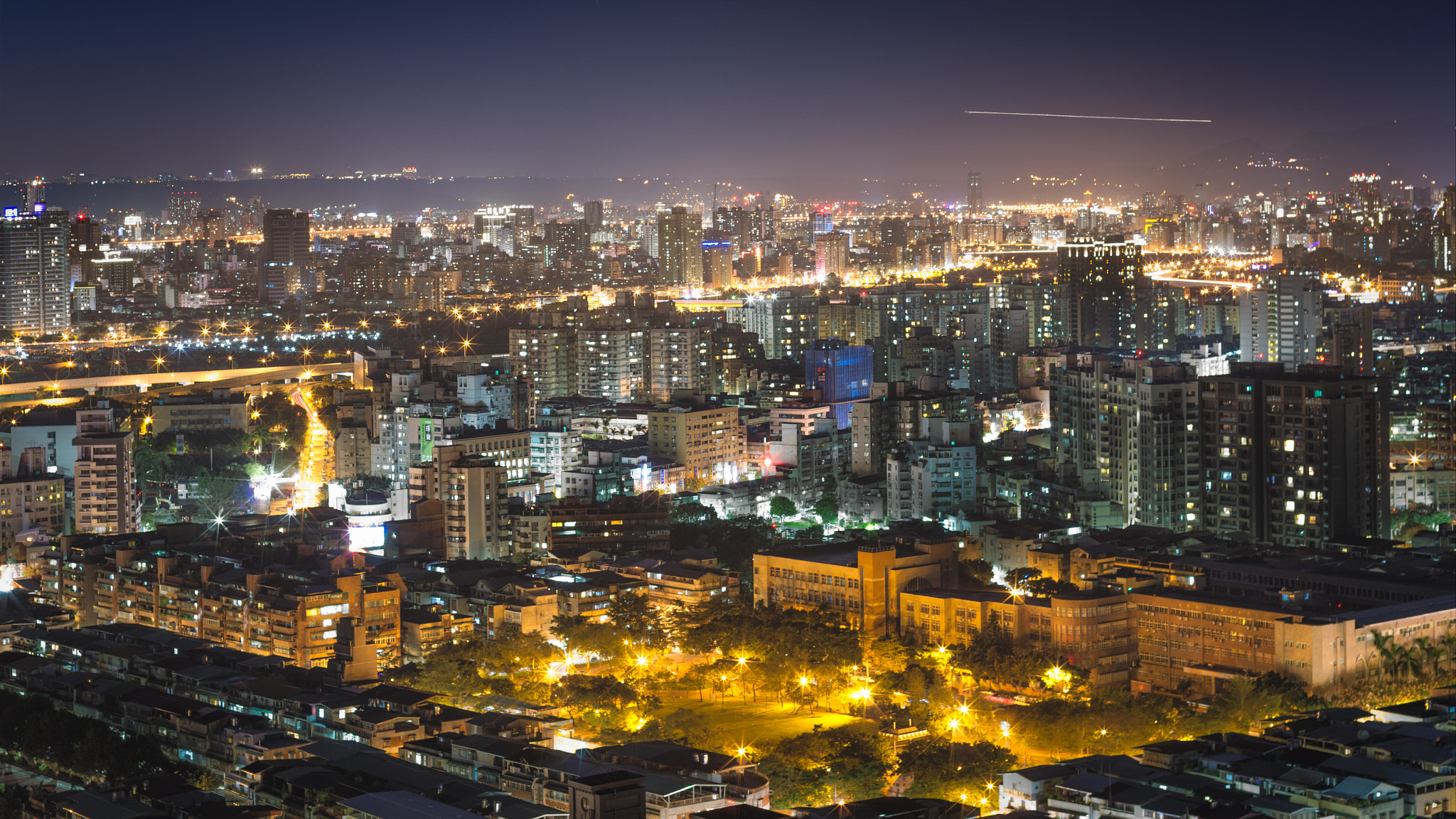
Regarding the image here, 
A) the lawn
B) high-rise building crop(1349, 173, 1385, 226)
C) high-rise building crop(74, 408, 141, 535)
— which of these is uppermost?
high-rise building crop(1349, 173, 1385, 226)

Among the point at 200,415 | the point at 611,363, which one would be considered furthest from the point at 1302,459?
the point at 200,415

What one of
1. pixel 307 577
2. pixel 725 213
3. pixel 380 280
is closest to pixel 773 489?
pixel 307 577

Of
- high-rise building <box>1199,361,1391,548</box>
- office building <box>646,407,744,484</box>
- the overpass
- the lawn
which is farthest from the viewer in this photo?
the overpass

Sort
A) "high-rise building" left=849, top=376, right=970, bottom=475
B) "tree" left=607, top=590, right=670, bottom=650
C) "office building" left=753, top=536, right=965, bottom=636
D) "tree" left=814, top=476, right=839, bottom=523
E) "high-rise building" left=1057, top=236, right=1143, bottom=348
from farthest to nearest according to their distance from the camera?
"high-rise building" left=1057, top=236, right=1143, bottom=348 → "high-rise building" left=849, top=376, right=970, bottom=475 → "tree" left=814, top=476, right=839, bottom=523 → "office building" left=753, top=536, right=965, bottom=636 → "tree" left=607, top=590, right=670, bottom=650

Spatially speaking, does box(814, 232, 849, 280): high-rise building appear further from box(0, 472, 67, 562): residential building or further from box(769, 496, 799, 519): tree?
box(0, 472, 67, 562): residential building

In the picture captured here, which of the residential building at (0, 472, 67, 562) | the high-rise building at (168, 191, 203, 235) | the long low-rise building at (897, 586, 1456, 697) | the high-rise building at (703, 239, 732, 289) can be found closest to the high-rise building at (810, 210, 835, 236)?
the high-rise building at (703, 239, 732, 289)

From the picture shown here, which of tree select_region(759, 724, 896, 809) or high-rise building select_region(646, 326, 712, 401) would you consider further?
high-rise building select_region(646, 326, 712, 401)
